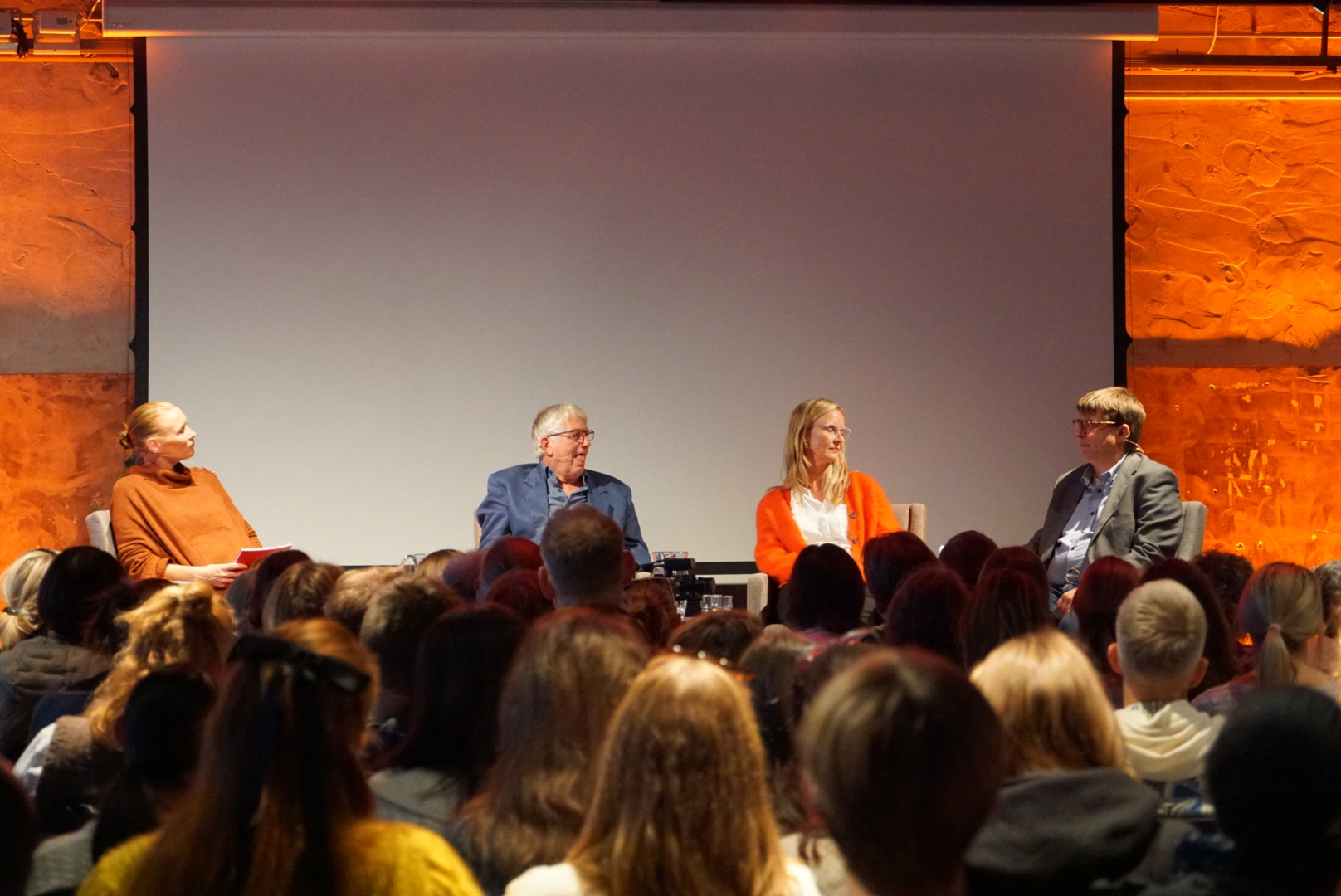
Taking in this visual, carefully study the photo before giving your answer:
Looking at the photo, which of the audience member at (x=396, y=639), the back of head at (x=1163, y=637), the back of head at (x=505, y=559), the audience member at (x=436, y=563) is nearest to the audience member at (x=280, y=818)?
the audience member at (x=396, y=639)

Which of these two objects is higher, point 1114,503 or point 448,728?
point 1114,503

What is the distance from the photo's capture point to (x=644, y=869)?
144 cm

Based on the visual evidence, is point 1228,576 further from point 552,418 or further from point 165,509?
point 165,509

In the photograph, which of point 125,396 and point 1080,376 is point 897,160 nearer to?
point 1080,376

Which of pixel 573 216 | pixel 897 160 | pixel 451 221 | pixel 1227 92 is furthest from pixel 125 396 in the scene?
pixel 1227 92

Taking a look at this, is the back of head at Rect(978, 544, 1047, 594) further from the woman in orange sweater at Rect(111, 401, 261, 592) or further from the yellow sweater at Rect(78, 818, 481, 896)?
the woman in orange sweater at Rect(111, 401, 261, 592)

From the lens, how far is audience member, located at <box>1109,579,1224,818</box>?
2170mm

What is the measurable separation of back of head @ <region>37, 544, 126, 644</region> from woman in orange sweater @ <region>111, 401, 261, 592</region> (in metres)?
1.92

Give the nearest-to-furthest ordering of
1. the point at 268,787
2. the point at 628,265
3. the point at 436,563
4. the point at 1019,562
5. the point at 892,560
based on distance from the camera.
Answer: the point at 268,787 < the point at 1019,562 < the point at 892,560 < the point at 436,563 < the point at 628,265

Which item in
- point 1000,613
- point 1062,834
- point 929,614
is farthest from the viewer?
point 929,614

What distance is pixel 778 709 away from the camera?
216cm

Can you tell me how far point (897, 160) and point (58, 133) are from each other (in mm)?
3891

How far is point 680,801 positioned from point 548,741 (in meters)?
0.36

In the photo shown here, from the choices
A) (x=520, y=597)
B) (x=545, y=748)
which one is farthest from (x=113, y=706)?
(x=520, y=597)
